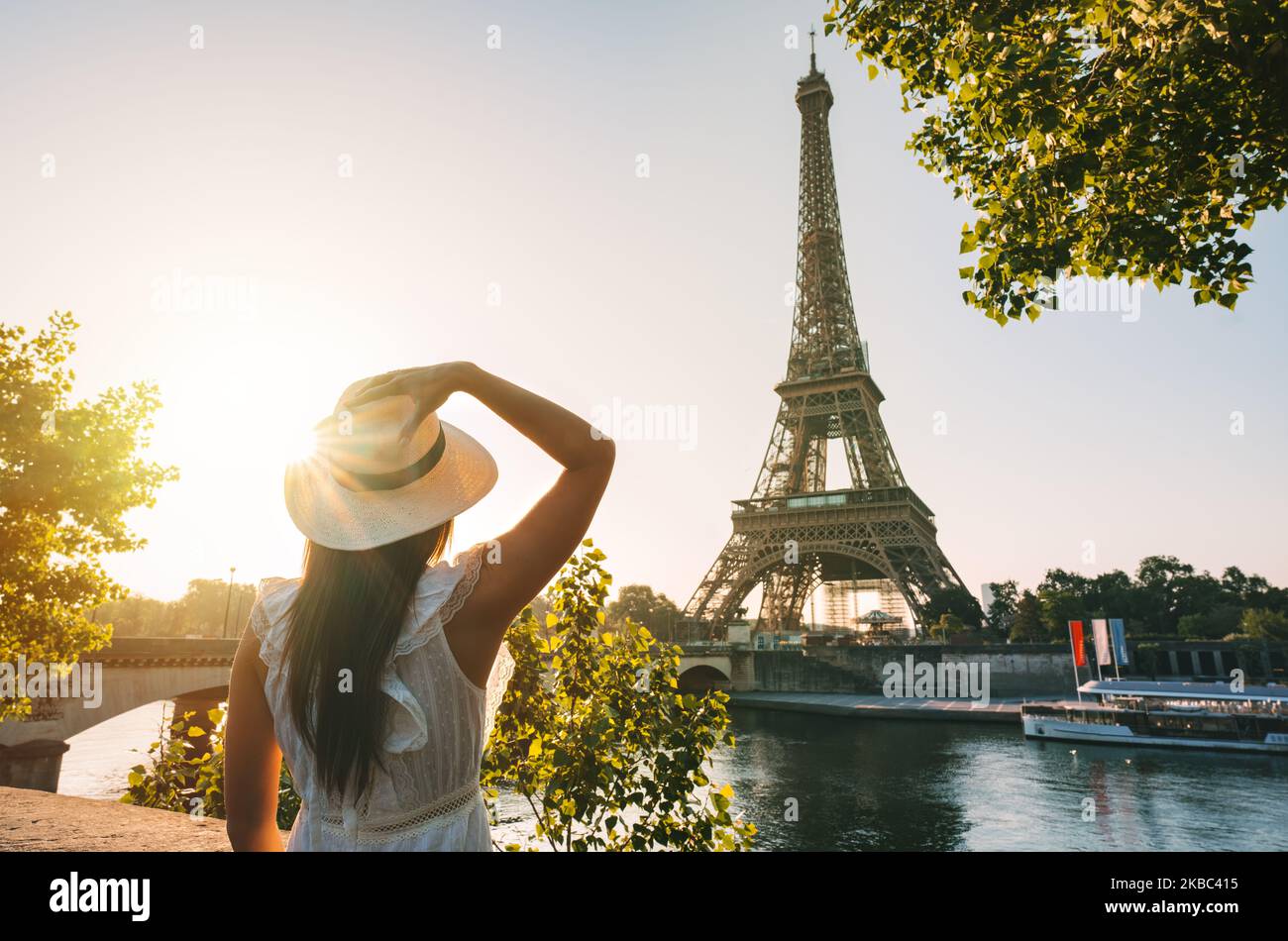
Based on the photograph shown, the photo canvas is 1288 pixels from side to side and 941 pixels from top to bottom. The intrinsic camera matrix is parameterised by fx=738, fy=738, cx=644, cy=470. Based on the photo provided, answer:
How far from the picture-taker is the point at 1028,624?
55.2 m

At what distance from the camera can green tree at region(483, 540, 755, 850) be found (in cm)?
486

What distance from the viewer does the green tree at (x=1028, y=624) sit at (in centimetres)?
5472

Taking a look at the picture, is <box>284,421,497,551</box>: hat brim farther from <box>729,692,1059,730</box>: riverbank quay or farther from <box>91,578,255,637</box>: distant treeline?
<box>91,578,255,637</box>: distant treeline

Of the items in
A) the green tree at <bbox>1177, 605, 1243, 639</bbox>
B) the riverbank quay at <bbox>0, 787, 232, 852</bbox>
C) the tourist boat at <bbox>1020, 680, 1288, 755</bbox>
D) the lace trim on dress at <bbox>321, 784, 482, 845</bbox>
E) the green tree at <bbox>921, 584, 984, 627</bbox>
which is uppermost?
the lace trim on dress at <bbox>321, 784, 482, 845</bbox>

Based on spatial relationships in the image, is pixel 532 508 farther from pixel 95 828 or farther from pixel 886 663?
pixel 886 663

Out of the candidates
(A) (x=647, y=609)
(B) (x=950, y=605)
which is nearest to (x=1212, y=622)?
(B) (x=950, y=605)

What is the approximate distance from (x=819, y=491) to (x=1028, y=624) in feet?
64.8

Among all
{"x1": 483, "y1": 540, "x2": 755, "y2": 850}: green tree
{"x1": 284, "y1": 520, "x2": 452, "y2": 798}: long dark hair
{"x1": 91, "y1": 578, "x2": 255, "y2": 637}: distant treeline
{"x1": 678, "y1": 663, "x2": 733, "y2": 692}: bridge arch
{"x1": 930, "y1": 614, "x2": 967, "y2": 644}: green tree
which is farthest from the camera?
{"x1": 91, "y1": 578, "x2": 255, "y2": 637}: distant treeline

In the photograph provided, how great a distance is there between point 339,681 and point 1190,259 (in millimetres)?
7569

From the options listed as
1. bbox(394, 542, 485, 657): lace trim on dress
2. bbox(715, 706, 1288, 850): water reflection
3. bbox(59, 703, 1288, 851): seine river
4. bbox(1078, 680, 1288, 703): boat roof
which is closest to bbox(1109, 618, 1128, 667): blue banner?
bbox(1078, 680, 1288, 703): boat roof

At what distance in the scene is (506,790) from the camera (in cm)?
2048

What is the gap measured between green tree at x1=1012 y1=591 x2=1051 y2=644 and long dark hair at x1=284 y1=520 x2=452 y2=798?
6100cm
